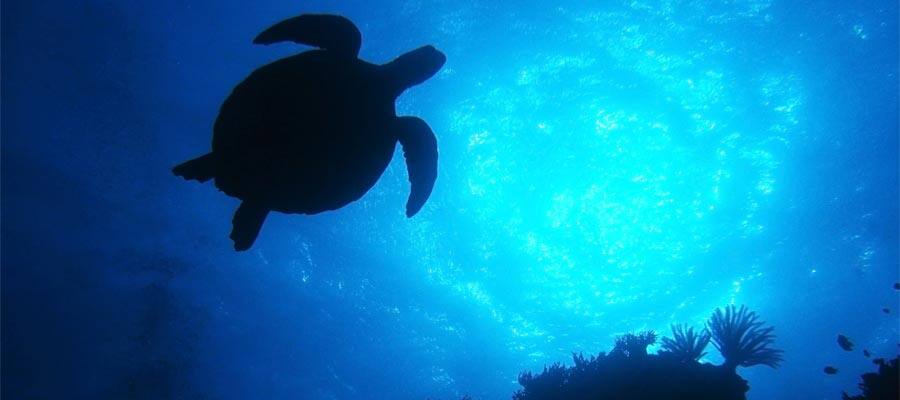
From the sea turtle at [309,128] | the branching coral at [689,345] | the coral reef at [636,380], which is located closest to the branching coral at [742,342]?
the branching coral at [689,345]

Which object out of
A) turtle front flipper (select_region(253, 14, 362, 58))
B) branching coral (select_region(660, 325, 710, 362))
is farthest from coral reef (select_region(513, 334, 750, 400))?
turtle front flipper (select_region(253, 14, 362, 58))

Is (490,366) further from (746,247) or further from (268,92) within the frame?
(268,92)

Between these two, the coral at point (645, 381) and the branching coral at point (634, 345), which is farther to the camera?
the branching coral at point (634, 345)

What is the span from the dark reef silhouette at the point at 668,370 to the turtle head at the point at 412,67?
721 centimetres

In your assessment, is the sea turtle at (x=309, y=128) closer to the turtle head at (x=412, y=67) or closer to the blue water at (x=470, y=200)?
the turtle head at (x=412, y=67)

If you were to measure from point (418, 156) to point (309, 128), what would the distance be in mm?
1128

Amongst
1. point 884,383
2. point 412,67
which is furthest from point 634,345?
point 412,67

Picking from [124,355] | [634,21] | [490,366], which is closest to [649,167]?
[634,21]

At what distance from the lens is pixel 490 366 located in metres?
29.6

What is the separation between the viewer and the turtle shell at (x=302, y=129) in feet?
11.2

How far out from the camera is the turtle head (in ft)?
12.7

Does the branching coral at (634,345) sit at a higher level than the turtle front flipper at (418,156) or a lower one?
higher

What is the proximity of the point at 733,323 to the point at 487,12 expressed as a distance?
10136mm

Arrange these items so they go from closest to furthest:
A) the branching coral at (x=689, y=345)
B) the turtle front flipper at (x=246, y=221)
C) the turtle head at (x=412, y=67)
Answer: the turtle head at (x=412, y=67), the turtle front flipper at (x=246, y=221), the branching coral at (x=689, y=345)
